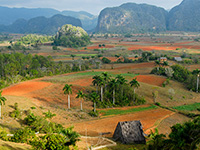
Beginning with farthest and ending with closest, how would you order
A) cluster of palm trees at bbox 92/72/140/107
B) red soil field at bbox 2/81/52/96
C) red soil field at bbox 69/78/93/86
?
red soil field at bbox 69/78/93/86
red soil field at bbox 2/81/52/96
cluster of palm trees at bbox 92/72/140/107

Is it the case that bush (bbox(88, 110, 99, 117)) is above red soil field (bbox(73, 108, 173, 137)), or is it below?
above

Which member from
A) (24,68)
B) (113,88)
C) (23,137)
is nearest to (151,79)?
(113,88)

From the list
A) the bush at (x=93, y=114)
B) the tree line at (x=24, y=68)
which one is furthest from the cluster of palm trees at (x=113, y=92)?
the tree line at (x=24, y=68)

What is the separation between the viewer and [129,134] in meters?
27.1

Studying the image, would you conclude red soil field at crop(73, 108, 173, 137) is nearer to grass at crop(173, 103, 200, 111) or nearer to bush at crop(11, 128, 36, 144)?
grass at crop(173, 103, 200, 111)

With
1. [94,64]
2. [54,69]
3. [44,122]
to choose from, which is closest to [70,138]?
[44,122]

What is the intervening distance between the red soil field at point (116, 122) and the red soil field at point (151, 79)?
1733cm

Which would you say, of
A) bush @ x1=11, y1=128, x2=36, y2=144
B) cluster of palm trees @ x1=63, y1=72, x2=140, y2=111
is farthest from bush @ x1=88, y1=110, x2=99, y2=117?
bush @ x1=11, y1=128, x2=36, y2=144

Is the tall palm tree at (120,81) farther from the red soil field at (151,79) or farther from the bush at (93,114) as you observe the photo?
the red soil field at (151,79)

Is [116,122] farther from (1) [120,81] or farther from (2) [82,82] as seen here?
(2) [82,82]

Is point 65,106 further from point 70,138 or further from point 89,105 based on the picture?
point 70,138

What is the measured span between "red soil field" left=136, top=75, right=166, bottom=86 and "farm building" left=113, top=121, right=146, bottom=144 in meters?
30.6

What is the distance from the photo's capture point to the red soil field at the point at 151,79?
5722cm

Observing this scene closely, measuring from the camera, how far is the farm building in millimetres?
26533
